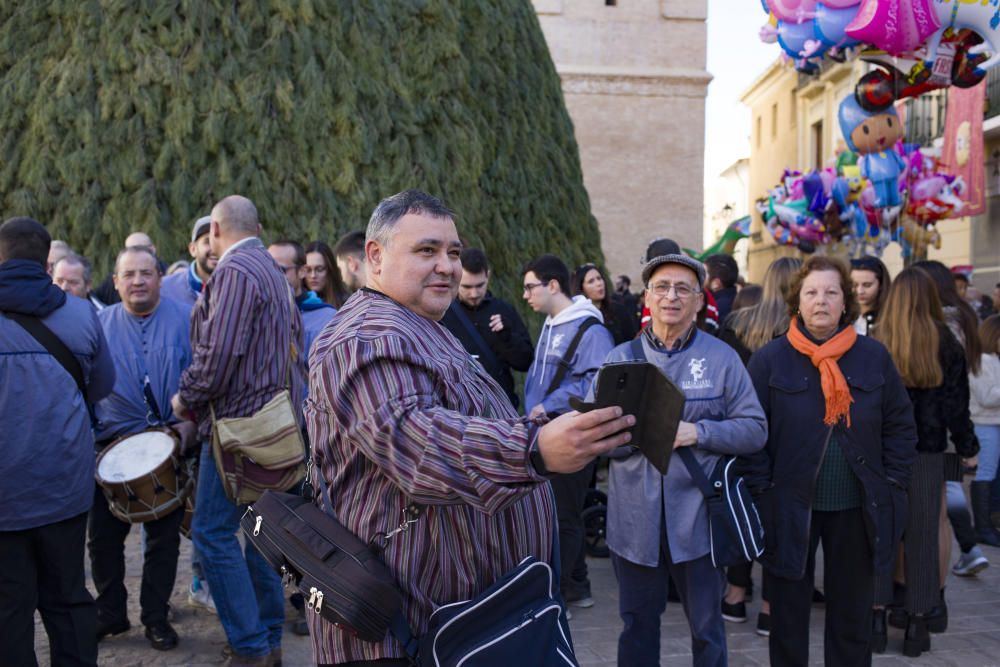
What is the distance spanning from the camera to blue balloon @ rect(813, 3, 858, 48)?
8922 mm

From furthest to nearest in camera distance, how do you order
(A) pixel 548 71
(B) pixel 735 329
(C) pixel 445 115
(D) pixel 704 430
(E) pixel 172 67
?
(A) pixel 548 71 < (C) pixel 445 115 < (E) pixel 172 67 < (B) pixel 735 329 < (D) pixel 704 430

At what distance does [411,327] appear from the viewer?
2.38 m

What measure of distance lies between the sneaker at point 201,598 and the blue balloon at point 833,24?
7.18 m

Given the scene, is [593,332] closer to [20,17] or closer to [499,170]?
[499,170]

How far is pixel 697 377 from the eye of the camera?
4.14 meters

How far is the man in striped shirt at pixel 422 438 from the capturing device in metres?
2.12

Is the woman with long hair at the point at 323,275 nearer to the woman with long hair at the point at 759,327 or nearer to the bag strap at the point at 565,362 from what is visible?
the bag strap at the point at 565,362

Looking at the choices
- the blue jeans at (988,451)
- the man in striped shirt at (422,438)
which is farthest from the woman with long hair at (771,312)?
the man in striped shirt at (422,438)

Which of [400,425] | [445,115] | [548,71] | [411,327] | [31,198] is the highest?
[548,71]

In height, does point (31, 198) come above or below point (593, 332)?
above

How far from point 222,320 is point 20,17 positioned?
6.28 metres

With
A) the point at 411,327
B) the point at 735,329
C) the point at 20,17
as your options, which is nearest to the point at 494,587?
the point at 411,327

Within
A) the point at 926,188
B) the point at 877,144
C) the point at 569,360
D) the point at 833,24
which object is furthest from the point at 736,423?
the point at 926,188

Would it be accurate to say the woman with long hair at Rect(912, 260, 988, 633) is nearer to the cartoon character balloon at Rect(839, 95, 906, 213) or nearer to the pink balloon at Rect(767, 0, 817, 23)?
the pink balloon at Rect(767, 0, 817, 23)
